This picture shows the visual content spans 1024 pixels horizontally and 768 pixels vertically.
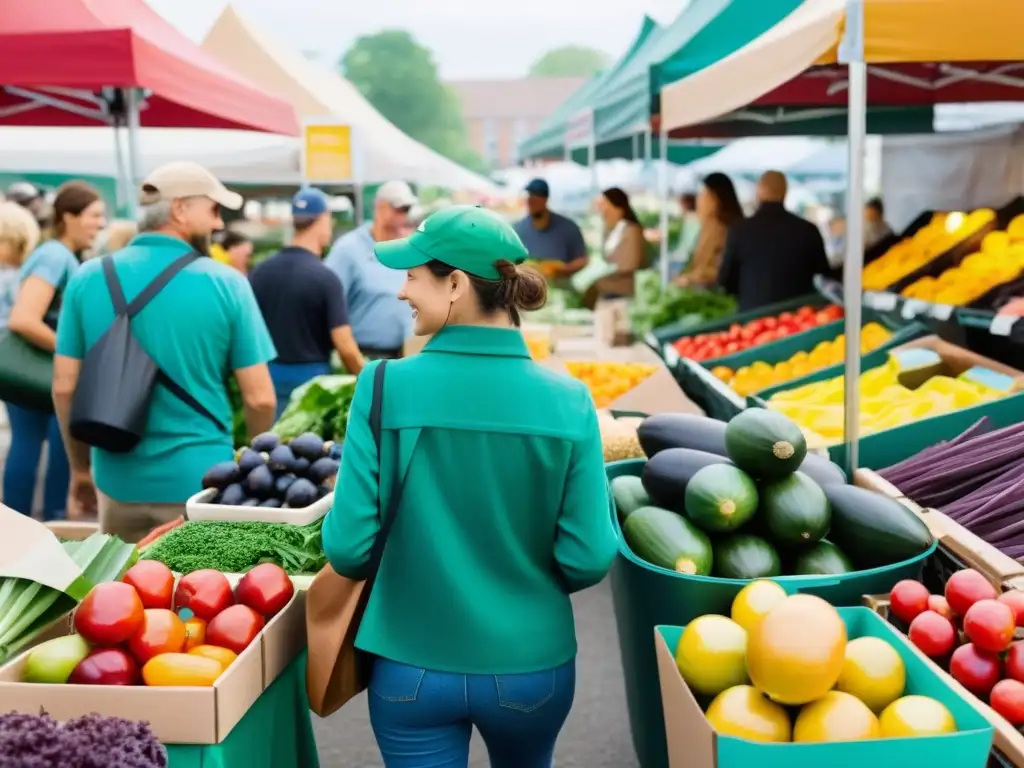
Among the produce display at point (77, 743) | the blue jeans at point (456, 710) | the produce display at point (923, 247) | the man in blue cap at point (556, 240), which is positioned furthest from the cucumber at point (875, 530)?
the man in blue cap at point (556, 240)

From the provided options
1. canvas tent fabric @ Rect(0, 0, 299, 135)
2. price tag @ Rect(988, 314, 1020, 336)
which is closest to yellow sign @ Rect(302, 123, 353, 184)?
canvas tent fabric @ Rect(0, 0, 299, 135)

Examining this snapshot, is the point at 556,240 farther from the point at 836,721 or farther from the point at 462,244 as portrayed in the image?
the point at 836,721

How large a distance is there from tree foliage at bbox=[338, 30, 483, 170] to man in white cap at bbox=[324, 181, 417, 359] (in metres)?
68.4

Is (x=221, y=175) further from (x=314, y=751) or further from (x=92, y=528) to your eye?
(x=314, y=751)

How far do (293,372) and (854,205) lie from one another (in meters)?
3.14

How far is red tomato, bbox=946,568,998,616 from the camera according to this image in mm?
2539

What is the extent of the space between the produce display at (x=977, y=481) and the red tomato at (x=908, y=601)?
558 mm

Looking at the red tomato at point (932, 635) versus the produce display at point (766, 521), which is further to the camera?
the produce display at point (766, 521)

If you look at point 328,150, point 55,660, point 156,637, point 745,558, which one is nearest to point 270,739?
point 156,637

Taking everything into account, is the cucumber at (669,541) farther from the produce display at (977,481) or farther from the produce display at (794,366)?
the produce display at (794,366)

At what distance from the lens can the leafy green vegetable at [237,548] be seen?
3.07m

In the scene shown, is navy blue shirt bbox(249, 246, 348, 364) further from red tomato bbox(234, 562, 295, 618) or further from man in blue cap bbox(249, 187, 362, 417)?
red tomato bbox(234, 562, 295, 618)

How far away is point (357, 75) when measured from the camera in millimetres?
76812

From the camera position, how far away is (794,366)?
641cm
